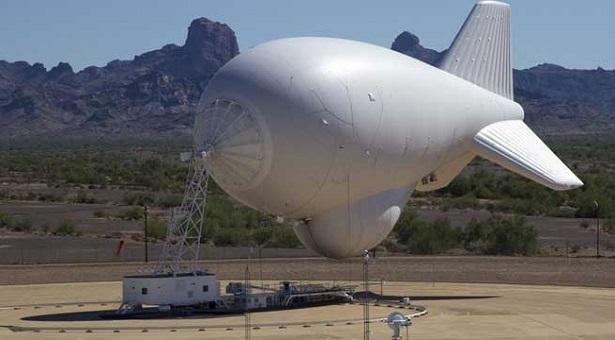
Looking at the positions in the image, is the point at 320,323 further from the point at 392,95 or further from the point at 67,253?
the point at 67,253

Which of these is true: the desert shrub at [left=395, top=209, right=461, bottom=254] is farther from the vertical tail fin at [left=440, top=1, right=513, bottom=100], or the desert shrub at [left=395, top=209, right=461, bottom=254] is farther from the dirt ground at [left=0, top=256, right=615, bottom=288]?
the vertical tail fin at [left=440, top=1, right=513, bottom=100]

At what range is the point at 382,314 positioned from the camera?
134ft

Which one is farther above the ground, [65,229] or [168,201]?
[168,201]

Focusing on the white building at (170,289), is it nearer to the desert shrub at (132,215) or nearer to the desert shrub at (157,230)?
the desert shrub at (157,230)

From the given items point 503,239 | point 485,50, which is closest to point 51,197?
point 503,239

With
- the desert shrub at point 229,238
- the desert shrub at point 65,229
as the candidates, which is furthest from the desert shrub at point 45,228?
the desert shrub at point 229,238

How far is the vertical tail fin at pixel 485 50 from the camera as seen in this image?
48938 millimetres

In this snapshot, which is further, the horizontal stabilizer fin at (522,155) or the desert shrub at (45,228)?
the desert shrub at (45,228)

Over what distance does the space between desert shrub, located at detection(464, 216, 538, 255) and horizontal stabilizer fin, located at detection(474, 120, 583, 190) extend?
17.9 m

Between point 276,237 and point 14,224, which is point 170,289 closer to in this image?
point 276,237

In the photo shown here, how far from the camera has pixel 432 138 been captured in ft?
146

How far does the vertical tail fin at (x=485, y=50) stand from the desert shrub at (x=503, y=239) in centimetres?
1618

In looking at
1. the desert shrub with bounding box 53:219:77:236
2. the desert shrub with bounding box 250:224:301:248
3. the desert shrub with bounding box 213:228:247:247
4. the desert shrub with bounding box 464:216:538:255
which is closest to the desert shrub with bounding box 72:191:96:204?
the desert shrub with bounding box 53:219:77:236

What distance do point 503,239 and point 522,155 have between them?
20475 millimetres
